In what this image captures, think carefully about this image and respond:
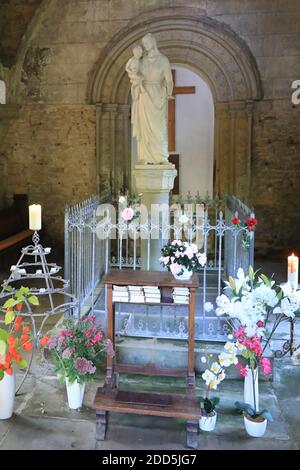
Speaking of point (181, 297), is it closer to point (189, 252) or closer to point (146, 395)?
point (189, 252)

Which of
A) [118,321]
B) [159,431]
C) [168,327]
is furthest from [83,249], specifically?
[159,431]

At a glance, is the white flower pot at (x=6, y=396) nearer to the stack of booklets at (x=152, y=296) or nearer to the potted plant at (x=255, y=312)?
the stack of booklets at (x=152, y=296)

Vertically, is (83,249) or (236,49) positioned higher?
(236,49)

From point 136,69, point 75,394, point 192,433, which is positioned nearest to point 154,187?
point 136,69

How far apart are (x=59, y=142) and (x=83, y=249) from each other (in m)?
3.95

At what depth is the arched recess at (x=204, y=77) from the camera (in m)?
7.59

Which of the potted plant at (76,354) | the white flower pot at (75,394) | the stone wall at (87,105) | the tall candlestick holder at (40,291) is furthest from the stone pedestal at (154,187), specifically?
the stone wall at (87,105)

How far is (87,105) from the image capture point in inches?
316

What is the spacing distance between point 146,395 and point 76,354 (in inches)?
22.2

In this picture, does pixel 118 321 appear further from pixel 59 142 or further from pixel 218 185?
pixel 59 142

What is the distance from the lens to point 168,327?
14.1 feet

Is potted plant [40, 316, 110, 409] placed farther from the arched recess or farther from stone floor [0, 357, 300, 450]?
the arched recess
